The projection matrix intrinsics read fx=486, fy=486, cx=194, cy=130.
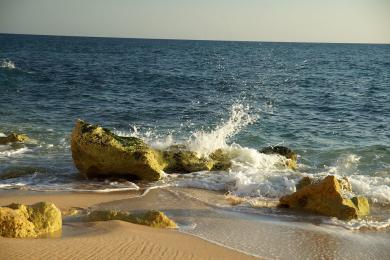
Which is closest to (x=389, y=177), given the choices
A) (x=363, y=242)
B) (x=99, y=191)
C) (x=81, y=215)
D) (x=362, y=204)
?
(x=362, y=204)

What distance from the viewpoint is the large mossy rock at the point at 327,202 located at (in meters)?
8.52

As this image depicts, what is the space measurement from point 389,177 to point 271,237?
590 cm

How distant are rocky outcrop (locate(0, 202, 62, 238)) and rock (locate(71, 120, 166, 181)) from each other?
158 inches

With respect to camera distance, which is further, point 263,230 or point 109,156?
point 109,156

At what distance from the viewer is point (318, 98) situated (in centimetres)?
2491

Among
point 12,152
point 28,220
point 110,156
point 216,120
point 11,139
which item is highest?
point 216,120

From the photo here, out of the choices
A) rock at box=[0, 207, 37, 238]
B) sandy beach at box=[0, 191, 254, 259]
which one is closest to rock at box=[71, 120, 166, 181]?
sandy beach at box=[0, 191, 254, 259]

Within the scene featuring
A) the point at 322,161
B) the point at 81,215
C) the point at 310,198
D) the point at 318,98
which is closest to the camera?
the point at 81,215

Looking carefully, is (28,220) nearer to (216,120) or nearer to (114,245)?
(114,245)

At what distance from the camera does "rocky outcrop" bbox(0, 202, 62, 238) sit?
19.9 ft

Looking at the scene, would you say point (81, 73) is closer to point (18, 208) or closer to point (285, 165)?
point (285, 165)

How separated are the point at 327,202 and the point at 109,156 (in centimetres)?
475

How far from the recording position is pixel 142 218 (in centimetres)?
724

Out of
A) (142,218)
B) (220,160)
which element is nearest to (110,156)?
(220,160)
